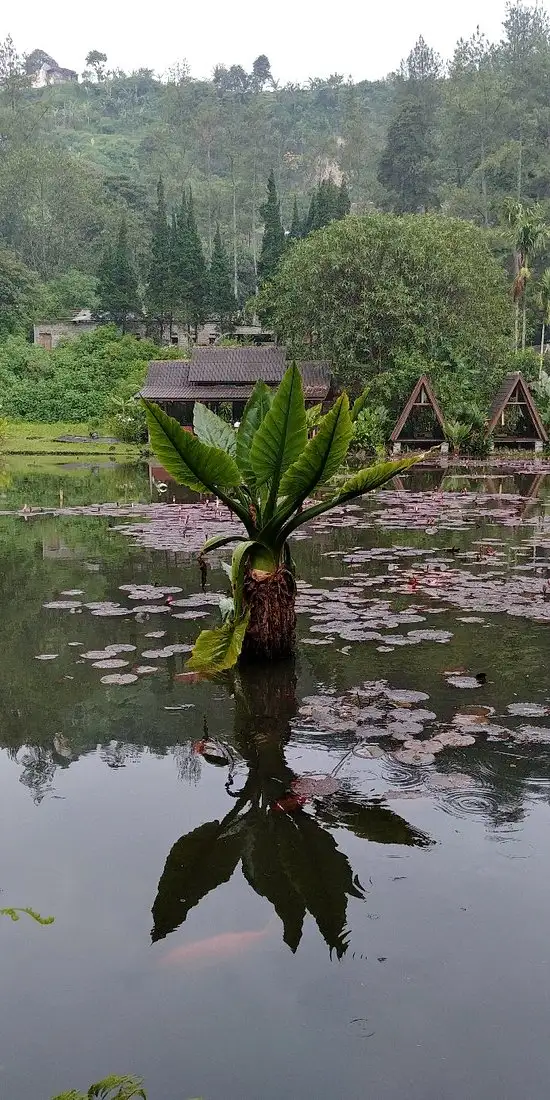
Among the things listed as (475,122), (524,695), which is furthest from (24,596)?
(475,122)

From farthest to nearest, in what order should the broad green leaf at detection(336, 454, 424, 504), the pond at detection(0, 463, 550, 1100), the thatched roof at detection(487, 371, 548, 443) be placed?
1. the thatched roof at detection(487, 371, 548, 443)
2. the broad green leaf at detection(336, 454, 424, 504)
3. the pond at detection(0, 463, 550, 1100)

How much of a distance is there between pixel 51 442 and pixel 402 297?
12993mm

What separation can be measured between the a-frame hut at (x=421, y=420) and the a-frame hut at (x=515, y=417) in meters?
1.72

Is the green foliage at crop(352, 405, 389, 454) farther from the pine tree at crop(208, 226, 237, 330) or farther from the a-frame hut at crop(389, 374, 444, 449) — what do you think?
the pine tree at crop(208, 226, 237, 330)

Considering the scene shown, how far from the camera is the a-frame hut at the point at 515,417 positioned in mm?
27094

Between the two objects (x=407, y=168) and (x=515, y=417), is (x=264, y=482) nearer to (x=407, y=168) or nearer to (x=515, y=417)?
(x=515, y=417)

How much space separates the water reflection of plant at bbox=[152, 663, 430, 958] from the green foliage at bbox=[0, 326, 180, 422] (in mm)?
33128

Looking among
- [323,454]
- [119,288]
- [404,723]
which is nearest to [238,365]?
[119,288]

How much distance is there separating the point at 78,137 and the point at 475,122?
50.5 m

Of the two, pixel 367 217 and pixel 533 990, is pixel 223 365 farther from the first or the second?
pixel 533 990

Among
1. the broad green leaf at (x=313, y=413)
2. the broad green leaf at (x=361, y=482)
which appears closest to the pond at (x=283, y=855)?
the broad green leaf at (x=361, y=482)

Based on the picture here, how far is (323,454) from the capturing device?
4.80 m

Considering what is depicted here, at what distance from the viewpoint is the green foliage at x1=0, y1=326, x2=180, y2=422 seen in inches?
1510

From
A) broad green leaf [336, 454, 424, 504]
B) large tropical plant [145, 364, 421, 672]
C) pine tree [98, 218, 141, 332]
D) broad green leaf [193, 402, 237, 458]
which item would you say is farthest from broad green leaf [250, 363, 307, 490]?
pine tree [98, 218, 141, 332]
